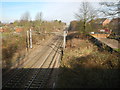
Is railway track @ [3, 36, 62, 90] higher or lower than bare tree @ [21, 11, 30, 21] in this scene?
lower

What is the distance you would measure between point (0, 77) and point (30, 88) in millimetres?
2678

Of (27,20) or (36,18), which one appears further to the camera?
(36,18)

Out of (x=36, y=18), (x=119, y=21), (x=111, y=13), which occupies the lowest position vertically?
(x=119, y=21)

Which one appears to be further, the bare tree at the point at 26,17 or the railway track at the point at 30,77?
the bare tree at the point at 26,17

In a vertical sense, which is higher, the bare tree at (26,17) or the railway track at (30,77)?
the bare tree at (26,17)

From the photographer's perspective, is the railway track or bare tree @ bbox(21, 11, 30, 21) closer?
the railway track

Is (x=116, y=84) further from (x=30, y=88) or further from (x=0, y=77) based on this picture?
(x=0, y=77)

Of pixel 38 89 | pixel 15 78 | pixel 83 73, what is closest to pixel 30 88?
pixel 38 89

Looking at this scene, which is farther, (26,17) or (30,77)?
(26,17)

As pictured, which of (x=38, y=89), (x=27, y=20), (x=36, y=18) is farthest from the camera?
(x=36, y=18)

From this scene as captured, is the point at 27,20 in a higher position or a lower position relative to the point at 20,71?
higher

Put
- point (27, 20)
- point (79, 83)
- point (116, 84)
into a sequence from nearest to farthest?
point (116, 84), point (79, 83), point (27, 20)

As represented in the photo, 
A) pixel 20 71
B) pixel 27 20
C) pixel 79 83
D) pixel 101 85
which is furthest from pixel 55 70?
pixel 27 20

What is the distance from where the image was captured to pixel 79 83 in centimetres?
654
